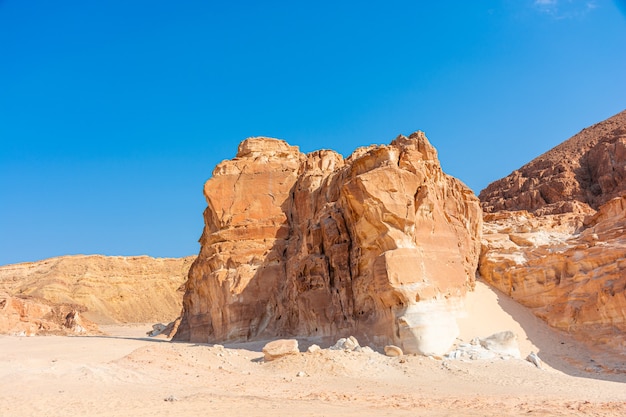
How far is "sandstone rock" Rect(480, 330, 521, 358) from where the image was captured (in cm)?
1638

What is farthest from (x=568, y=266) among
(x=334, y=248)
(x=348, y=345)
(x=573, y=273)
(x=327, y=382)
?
(x=327, y=382)

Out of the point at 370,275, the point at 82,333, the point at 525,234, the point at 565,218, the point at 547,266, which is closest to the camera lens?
the point at 370,275

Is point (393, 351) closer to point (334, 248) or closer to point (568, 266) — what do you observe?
point (334, 248)

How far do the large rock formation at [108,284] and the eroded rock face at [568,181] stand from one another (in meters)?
41.9

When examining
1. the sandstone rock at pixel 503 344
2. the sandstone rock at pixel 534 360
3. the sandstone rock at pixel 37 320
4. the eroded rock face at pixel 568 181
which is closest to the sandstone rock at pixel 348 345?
the sandstone rock at pixel 503 344

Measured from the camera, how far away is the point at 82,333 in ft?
135

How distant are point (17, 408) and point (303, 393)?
6.22m

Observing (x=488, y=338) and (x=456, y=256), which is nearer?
(x=488, y=338)

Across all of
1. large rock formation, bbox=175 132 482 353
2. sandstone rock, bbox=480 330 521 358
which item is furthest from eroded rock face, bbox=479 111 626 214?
sandstone rock, bbox=480 330 521 358

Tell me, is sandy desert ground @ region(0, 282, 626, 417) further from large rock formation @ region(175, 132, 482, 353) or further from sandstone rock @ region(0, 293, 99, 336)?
sandstone rock @ region(0, 293, 99, 336)

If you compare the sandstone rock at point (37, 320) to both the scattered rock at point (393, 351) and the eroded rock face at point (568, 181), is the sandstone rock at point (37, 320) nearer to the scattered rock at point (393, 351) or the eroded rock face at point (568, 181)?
the scattered rock at point (393, 351)

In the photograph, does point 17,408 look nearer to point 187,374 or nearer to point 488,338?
point 187,374

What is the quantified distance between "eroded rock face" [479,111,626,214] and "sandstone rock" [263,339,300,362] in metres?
34.0

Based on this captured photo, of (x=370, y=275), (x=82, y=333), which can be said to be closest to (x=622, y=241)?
(x=370, y=275)
